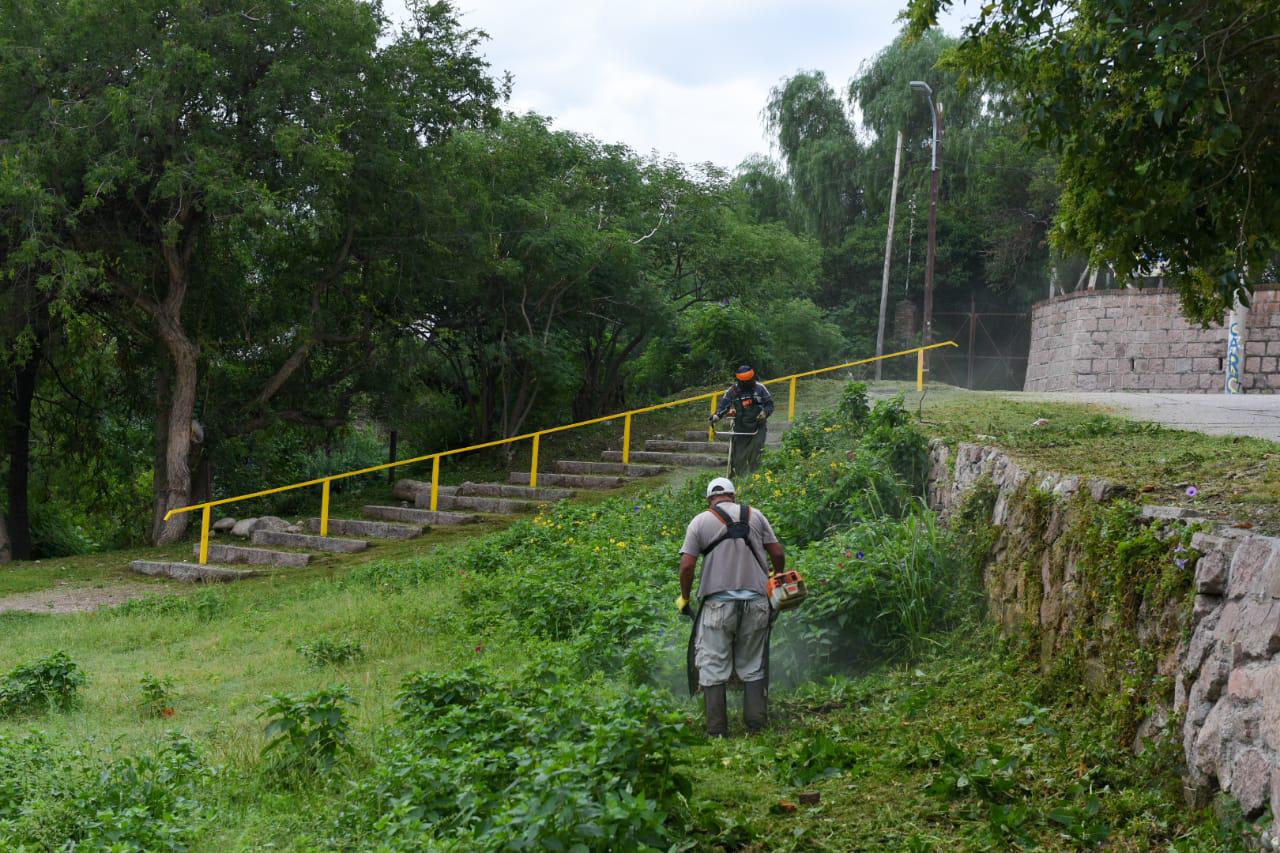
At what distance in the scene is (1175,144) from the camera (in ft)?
23.7

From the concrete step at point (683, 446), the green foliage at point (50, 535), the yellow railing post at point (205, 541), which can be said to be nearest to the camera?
the yellow railing post at point (205, 541)

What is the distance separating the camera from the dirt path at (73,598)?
1472 centimetres

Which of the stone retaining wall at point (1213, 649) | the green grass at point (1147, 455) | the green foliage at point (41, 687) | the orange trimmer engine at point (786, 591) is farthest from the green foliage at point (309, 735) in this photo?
the green grass at point (1147, 455)

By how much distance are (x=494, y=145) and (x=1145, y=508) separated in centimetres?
1796

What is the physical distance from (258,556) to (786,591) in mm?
11492

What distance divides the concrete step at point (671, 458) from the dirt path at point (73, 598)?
7909mm

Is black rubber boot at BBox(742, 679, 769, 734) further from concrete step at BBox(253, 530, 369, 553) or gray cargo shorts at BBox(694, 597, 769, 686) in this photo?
concrete step at BBox(253, 530, 369, 553)

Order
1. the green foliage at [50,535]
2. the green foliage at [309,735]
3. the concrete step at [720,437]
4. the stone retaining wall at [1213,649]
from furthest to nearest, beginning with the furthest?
1. the green foliage at [50,535]
2. the concrete step at [720,437]
3. the green foliage at [309,735]
4. the stone retaining wall at [1213,649]

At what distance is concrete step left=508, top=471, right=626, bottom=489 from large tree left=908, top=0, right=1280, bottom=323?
11.8m

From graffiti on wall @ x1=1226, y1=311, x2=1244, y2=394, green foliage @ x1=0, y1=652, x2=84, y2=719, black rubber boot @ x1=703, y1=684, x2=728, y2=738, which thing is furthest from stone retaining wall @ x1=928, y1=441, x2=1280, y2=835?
graffiti on wall @ x1=1226, y1=311, x2=1244, y2=394

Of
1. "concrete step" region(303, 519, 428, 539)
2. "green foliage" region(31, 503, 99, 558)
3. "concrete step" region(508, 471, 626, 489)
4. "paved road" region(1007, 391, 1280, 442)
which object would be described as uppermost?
"paved road" region(1007, 391, 1280, 442)

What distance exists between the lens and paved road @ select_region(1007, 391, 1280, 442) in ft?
44.0

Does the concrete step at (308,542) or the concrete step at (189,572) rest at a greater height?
the concrete step at (308,542)

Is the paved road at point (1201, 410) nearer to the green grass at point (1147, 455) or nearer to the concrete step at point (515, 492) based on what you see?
the green grass at point (1147, 455)
